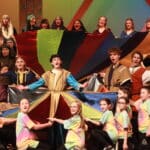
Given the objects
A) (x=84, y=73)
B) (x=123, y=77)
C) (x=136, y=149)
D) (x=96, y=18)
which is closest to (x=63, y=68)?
(x=84, y=73)

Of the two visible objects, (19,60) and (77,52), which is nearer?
(19,60)

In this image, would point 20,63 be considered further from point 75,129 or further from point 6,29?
point 6,29

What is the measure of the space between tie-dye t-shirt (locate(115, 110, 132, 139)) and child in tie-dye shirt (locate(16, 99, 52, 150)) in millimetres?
1010

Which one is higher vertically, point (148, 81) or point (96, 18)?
point (96, 18)

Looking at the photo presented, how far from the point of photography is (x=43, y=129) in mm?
9164

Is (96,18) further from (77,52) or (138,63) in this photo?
(138,63)

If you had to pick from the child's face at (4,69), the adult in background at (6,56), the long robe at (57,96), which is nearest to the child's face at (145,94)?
the long robe at (57,96)

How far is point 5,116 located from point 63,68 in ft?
4.62

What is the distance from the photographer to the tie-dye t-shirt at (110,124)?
8.80 metres

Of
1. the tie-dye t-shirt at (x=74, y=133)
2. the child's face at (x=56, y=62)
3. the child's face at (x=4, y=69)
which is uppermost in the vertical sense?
the child's face at (x=56, y=62)

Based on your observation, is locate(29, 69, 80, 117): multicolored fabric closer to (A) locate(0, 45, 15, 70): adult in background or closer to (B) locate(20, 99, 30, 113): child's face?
(B) locate(20, 99, 30, 113): child's face

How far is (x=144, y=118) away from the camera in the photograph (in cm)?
879

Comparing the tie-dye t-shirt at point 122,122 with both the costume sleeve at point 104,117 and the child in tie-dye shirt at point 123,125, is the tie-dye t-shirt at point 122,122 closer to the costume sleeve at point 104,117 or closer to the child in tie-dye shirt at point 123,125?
the child in tie-dye shirt at point 123,125

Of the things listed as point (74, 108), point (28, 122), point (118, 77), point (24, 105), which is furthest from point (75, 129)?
point (118, 77)
